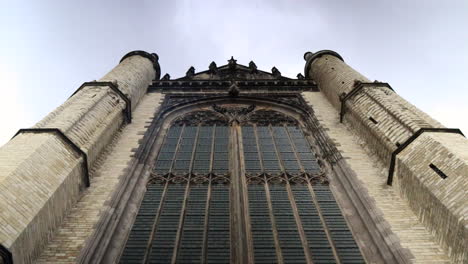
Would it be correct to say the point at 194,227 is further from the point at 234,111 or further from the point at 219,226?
the point at 234,111

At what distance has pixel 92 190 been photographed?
368 inches

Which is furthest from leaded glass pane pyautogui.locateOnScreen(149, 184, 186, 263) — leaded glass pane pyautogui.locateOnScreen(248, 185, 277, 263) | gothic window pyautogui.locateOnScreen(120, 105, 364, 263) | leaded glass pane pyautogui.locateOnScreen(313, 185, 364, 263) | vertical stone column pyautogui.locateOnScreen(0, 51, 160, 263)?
leaded glass pane pyautogui.locateOnScreen(313, 185, 364, 263)

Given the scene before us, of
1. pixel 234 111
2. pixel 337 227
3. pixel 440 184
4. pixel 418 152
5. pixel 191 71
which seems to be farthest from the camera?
pixel 191 71

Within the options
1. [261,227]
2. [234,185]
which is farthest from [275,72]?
[261,227]

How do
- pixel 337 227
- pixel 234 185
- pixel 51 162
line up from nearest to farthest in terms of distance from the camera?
pixel 51 162 < pixel 337 227 < pixel 234 185

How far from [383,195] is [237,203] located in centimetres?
317

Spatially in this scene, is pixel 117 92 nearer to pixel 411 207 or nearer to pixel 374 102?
pixel 374 102

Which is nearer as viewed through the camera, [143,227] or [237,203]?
[143,227]

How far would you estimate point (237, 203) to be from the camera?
30.3 feet

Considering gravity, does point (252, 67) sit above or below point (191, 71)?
above

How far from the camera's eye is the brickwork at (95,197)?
7.42 metres

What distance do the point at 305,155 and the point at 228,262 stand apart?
508cm

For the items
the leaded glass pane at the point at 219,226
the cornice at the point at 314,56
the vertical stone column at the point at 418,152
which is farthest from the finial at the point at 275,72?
the leaded glass pane at the point at 219,226

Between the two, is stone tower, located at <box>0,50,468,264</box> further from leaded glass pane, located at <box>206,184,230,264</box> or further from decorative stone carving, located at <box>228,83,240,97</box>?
decorative stone carving, located at <box>228,83,240,97</box>
